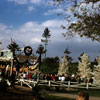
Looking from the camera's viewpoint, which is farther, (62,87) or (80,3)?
(62,87)

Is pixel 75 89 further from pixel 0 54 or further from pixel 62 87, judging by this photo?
pixel 0 54

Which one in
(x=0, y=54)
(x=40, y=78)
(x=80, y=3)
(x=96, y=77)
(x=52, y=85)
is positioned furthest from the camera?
(x=96, y=77)

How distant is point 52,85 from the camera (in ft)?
80.9

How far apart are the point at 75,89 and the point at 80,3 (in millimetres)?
11314

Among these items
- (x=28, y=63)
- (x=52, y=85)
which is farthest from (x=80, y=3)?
(x=28, y=63)

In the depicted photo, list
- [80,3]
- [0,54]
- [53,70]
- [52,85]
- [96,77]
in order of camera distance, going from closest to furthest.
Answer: [80,3], [52,85], [0,54], [96,77], [53,70]

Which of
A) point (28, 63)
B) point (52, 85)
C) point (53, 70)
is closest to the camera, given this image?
point (52, 85)

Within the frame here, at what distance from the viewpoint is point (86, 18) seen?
16.5 m

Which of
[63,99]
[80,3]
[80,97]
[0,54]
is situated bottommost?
[63,99]

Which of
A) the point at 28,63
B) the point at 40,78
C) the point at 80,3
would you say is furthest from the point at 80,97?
the point at 28,63

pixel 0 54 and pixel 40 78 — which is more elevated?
pixel 0 54

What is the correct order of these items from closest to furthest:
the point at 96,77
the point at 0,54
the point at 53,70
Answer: the point at 0,54 < the point at 96,77 < the point at 53,70

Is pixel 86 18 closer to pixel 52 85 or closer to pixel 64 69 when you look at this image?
pixel 52 85

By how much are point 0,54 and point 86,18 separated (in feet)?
62.4
